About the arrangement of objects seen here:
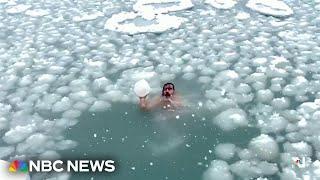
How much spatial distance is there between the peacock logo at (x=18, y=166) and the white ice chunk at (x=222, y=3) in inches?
173

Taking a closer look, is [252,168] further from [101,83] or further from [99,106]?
[101,83]

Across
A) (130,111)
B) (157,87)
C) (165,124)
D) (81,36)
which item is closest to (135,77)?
(157,87)

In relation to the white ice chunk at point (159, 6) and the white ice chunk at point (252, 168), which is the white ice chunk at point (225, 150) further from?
the white ice chunk at point (159, 6)

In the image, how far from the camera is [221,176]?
369 centimetres

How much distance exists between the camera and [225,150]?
4.00 metres

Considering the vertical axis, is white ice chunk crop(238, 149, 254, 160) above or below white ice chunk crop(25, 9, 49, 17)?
above

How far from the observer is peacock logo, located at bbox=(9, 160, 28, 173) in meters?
3.91

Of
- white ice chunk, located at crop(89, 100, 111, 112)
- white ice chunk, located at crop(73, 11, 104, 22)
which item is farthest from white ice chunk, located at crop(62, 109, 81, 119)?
white ice chunk, located at crop(73, 11, 104, 22)

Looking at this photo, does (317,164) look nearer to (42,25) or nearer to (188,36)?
(188,36)

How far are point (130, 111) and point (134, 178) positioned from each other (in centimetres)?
103

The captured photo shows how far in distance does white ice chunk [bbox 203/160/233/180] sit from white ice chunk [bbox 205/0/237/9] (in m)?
3.95

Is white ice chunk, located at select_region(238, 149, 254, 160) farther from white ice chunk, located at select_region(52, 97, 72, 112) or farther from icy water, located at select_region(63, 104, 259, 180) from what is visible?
white ice chunk, located at select_region(52, 97, 72, 112)

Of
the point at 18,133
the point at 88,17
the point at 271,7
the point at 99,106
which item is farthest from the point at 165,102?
the point at 271,7

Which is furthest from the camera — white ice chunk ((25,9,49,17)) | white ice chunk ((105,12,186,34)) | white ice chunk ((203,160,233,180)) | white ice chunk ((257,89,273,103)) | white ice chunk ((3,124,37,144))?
white ice chunk ((25,9,49,17))
